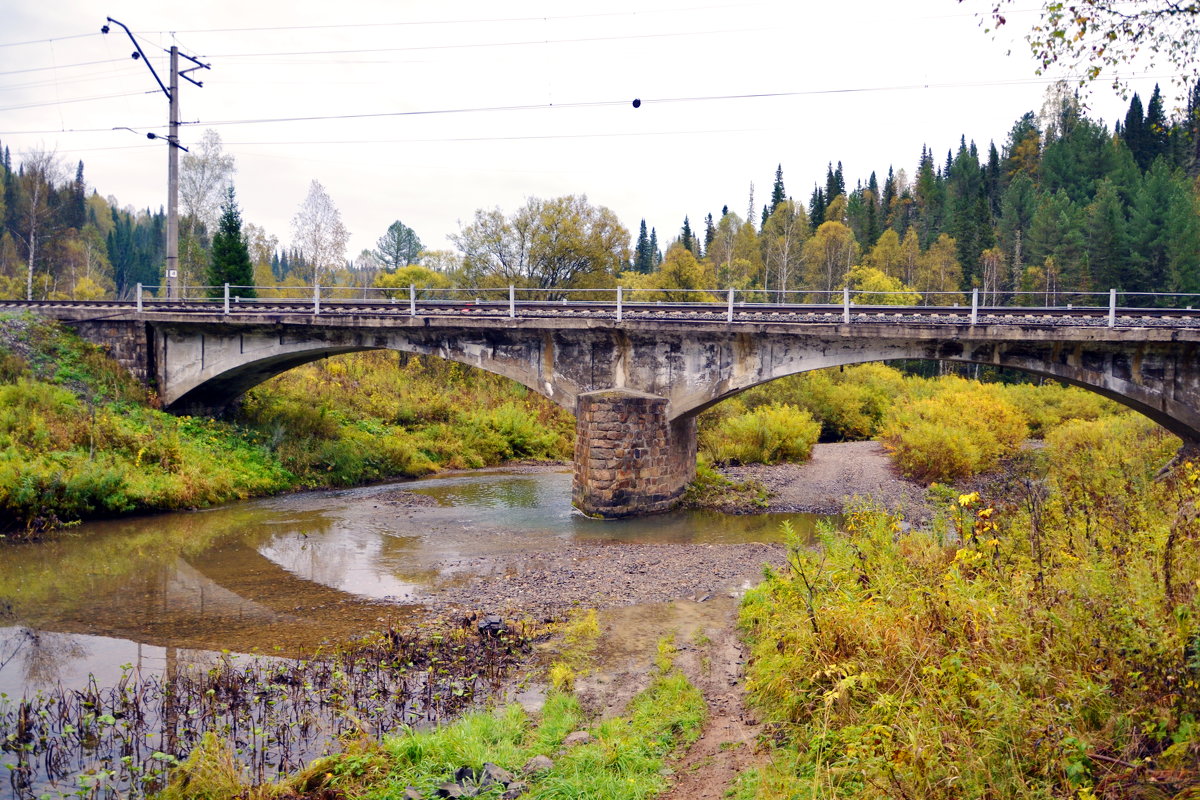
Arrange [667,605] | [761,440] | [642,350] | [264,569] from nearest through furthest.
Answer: [667,605] < [264,569] < [642,350] < [761,440]

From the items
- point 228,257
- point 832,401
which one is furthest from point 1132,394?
point 228,257

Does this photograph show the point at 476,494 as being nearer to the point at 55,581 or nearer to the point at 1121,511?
the point at 55,581

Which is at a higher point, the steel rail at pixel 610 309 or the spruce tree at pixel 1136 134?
the spruce tree at pixel 1136 134

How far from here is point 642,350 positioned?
19328 mm

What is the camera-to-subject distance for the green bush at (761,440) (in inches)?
1064

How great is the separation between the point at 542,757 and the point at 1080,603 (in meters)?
4.28

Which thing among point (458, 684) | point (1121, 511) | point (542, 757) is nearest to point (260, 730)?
point (458, 684)

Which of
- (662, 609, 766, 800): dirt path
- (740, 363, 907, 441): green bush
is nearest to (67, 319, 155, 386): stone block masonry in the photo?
(662, 609, 766, 800): dirt path

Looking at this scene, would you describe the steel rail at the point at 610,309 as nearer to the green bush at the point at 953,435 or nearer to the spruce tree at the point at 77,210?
the green bush at the point at 953,435

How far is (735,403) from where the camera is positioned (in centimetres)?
3212

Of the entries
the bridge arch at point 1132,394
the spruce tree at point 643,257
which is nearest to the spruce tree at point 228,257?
the bridge arch at point 1132,394

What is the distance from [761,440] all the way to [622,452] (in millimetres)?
9916

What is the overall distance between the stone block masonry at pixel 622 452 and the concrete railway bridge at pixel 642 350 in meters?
0.03

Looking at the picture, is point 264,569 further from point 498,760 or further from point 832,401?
point 832,401
